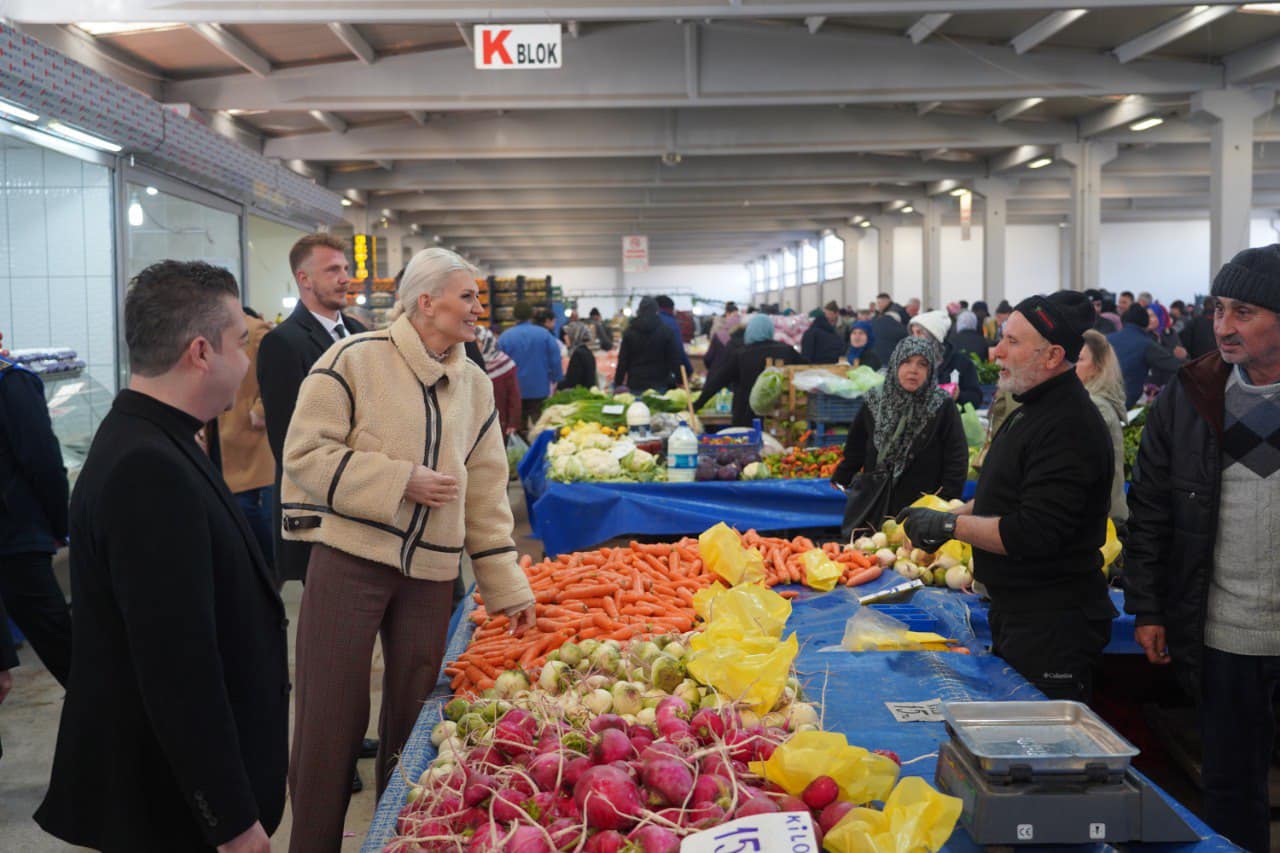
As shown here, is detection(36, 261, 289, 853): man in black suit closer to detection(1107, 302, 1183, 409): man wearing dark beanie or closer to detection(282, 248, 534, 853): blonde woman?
detection(282, 248, 534, 853): blonde woman

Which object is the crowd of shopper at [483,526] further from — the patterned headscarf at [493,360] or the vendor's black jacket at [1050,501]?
the patterned headscarf at [493,360]

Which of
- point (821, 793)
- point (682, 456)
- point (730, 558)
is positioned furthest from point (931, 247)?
point (821, 793)

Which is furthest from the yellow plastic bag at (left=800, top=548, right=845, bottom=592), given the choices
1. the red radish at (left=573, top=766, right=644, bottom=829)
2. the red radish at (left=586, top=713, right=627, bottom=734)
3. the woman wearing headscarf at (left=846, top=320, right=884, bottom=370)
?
the woman wearing headscarf at (left=846, top=320, right=884, bottom=370)

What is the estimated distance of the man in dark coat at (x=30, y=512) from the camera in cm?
386

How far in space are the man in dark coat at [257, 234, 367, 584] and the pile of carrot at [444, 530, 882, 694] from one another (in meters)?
0.79

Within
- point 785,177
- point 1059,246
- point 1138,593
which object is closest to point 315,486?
point 1138,593

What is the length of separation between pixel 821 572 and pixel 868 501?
0.77 m

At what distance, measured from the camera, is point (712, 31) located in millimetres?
11398

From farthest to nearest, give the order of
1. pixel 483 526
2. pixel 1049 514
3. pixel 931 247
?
pixel 931 247 → pixel 483 526 → pixel 1049 514

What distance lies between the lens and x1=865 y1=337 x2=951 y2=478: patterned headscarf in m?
4.51

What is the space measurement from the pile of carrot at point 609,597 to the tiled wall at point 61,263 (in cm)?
401

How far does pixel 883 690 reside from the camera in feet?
9.21

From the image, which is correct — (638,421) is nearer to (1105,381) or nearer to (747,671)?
(1105,381)

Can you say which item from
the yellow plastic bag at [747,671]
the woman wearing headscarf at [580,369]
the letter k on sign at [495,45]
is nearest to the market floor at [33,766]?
the yellow plastic bag at [747,671]
